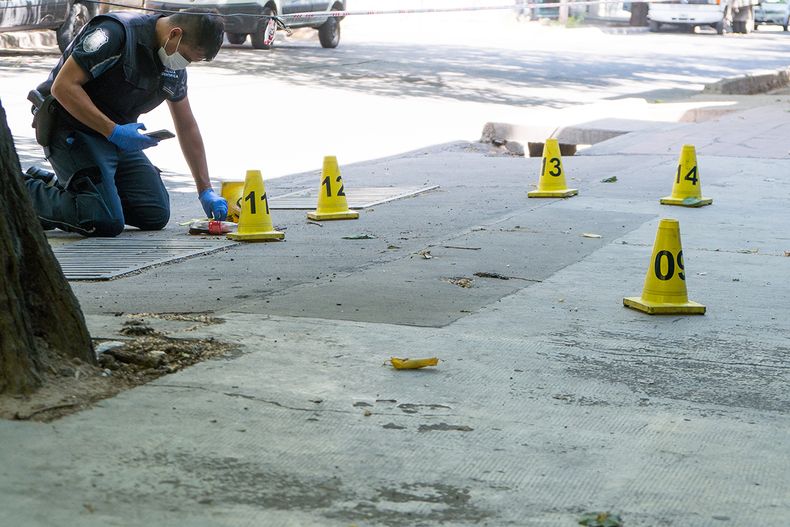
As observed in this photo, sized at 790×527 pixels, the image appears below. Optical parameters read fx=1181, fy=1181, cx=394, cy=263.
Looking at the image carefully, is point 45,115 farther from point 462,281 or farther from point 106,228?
point 462,281

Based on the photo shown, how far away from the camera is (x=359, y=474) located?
308 centimetres

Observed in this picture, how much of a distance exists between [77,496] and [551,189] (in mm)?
6312

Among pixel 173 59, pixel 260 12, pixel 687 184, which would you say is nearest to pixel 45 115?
pixel 173 59

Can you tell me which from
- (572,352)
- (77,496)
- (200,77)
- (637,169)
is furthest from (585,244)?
(200,77)

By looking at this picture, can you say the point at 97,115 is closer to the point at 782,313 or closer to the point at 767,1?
the point at 782,313

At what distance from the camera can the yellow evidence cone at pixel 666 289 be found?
204 inches

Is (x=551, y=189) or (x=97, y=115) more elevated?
(x=97, y=115)

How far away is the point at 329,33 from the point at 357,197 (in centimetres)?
1733

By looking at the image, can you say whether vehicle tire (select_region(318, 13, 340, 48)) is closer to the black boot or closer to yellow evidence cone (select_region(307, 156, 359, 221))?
yellow evidence cone (select_region(307, 156, 359, 221))

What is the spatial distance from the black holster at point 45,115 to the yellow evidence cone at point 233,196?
115 centimetres

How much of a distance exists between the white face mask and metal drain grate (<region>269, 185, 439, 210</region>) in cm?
173

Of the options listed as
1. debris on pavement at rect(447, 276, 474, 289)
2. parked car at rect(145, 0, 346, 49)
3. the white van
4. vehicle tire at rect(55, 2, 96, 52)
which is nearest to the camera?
debris on pavement at rect(447, 276, 474, 289)

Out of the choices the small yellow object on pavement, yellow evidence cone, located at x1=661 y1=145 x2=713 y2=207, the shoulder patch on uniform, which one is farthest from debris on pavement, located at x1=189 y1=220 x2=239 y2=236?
the small yellow object on pavement

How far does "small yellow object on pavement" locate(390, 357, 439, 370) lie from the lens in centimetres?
404
